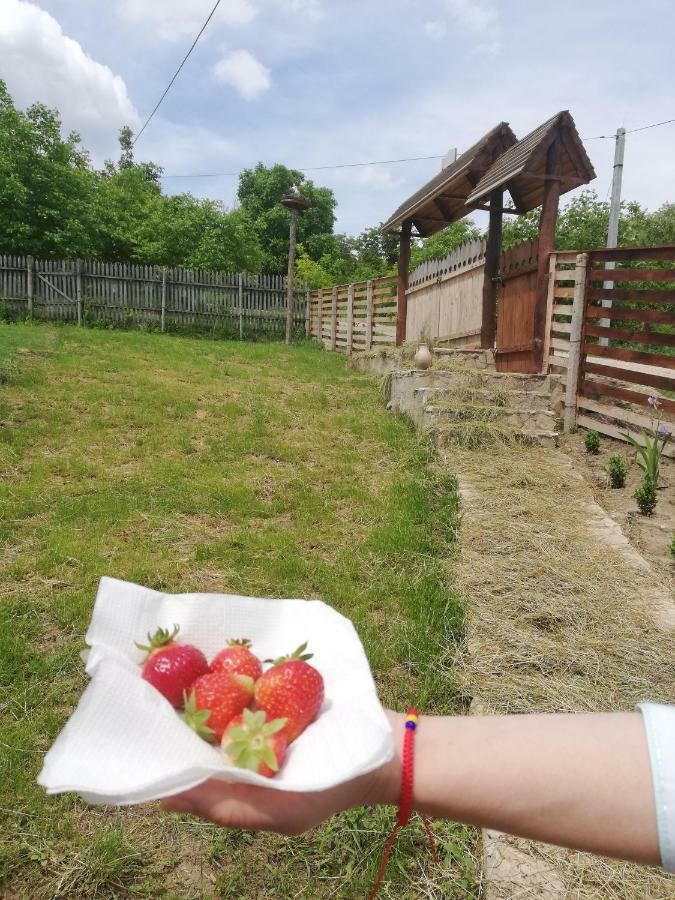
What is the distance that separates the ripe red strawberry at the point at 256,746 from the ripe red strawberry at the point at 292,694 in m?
0.07

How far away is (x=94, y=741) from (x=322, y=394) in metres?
7.64

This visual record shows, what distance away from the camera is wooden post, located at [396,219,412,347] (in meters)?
11.3

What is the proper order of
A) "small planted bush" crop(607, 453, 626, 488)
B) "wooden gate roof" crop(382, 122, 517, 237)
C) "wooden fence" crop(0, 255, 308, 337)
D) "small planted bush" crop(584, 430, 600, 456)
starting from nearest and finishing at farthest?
"small planted bush" crop(607, 453, 626, 488), "small planted bush" crop(584, 430, 600, 456), "wooden gate roof" crop(382, 122, 517, 237), "wooden fence" crop(0, 255, 308, 337)

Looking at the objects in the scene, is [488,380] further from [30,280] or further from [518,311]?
[30,280]

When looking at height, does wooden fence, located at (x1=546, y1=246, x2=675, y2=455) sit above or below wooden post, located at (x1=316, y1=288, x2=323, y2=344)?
below

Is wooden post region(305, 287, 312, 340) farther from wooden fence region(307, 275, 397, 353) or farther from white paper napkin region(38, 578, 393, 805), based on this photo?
white paper napkin region(38, 578, 393, 805)

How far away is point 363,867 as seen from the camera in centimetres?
182

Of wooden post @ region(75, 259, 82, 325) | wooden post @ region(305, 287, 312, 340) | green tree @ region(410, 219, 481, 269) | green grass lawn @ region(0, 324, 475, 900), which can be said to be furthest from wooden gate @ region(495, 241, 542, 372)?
green tree @ region(410, 219, 481, 269)

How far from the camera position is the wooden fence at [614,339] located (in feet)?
17.1

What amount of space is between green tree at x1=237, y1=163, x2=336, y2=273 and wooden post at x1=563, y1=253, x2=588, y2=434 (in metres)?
32.5

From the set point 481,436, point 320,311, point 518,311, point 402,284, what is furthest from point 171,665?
point 320,311

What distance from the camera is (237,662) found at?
3.98ft

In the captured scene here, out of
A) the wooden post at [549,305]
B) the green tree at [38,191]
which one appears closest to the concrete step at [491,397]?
the wooden post at [549,305]

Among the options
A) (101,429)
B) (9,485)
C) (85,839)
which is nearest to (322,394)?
(101,429)
